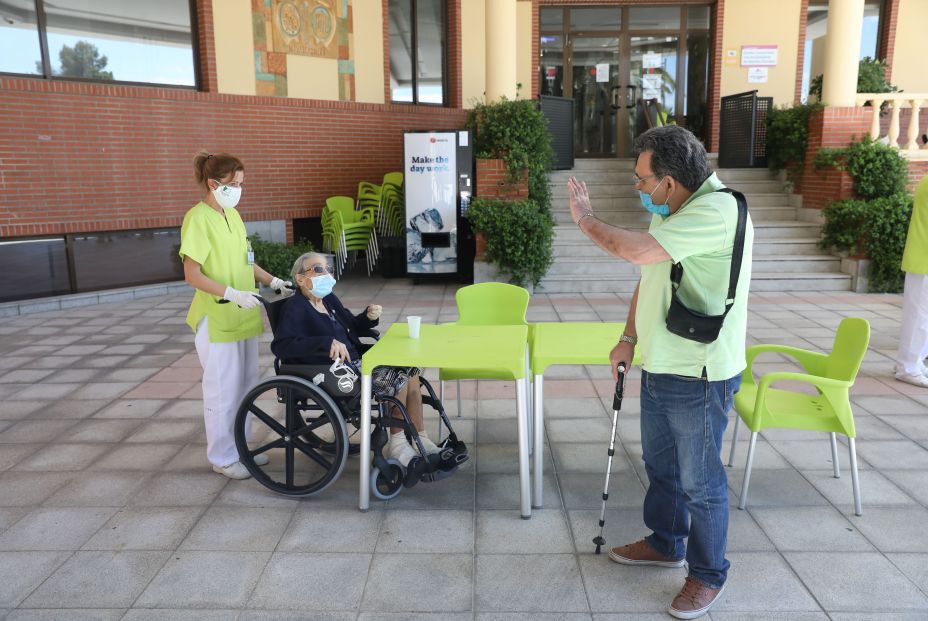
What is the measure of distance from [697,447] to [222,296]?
83.4 inches

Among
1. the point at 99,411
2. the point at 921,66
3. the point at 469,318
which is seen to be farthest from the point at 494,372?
the point at 921,66

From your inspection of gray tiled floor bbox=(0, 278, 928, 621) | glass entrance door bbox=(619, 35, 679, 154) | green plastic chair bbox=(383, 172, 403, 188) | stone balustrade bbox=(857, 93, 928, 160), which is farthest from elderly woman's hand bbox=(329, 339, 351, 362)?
→ glass entrance door bbox=(619, 35, 679, 154)

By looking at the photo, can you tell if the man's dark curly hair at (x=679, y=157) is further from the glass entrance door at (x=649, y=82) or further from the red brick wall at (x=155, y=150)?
the glass entrance door at (x=649, y=82)

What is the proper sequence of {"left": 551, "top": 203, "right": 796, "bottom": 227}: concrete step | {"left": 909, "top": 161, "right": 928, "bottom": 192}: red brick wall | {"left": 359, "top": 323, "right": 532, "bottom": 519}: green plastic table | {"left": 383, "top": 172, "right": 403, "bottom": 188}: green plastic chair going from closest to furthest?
{"left": 359, "top": 323, "right": 532, "bottom": 519}: green plastic table < {"left": 909, "top": 161, "right": 928, "bottom": 192}: red brick wall < {"left": 551, "top": 203, "right": 796, "bottom": 227}: concrete step < {"left": 383, "top": 172, "right": 403, "bottom": 188}: green plastic chair

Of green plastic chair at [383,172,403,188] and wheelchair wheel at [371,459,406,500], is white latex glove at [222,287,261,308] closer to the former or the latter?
wheelchair wheel at [371,459,406,500]

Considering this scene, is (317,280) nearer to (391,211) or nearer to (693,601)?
(693,601)

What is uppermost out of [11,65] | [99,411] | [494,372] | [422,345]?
[11,65]

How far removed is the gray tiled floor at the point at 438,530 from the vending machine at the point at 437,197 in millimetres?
4420

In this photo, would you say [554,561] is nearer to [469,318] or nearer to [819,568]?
[819,568]

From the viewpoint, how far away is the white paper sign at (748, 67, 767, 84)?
1230 centimetres

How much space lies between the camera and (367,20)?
34.6 feet

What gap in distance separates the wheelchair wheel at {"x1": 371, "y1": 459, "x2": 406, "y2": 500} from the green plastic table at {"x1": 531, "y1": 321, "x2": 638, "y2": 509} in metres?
0.61

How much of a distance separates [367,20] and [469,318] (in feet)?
25.5

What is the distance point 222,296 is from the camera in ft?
10.7
